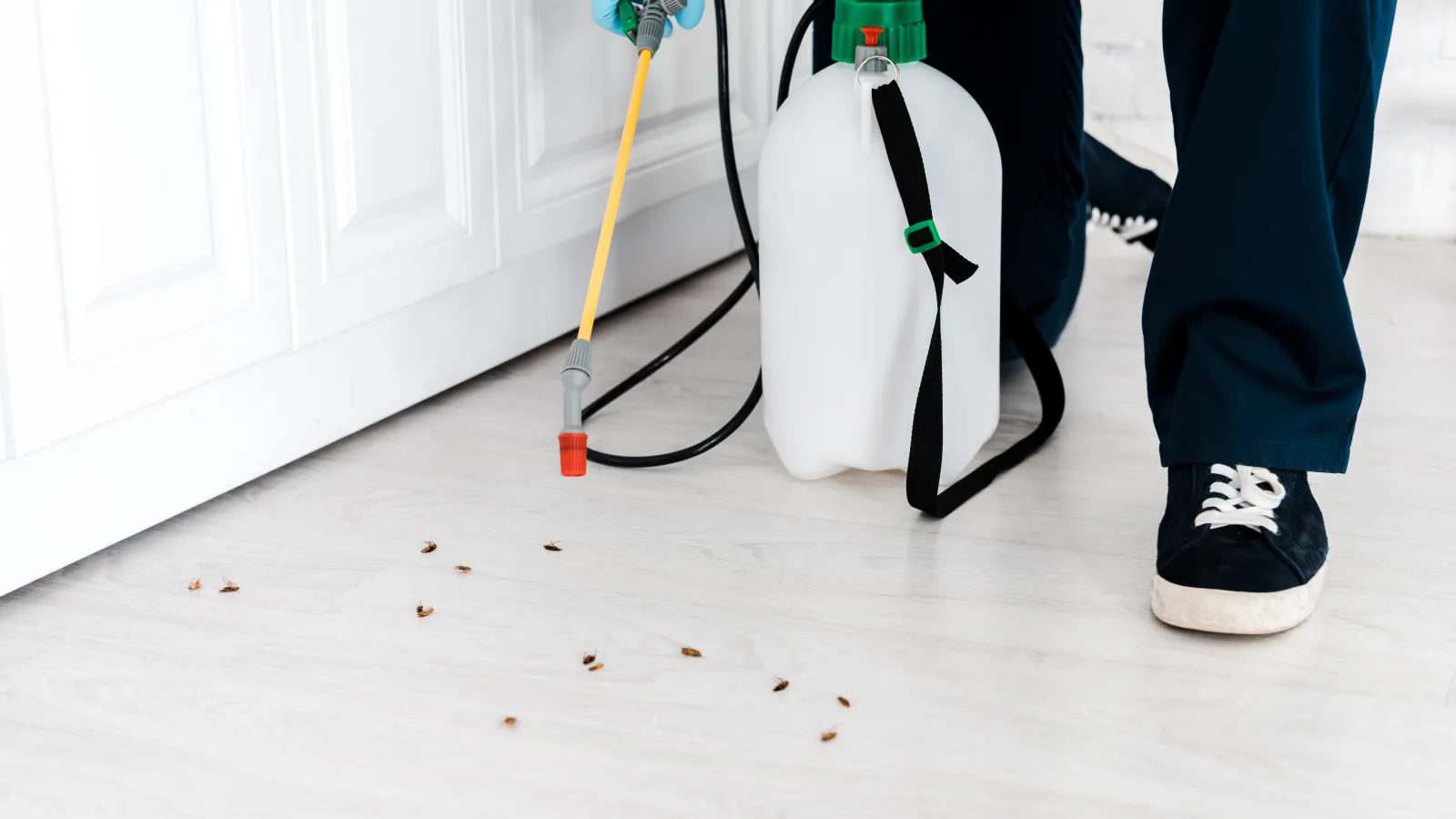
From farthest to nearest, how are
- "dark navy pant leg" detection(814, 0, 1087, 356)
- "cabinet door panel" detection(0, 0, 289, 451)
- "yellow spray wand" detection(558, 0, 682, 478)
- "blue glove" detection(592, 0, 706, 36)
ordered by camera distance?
1. "dark navy pant leg" detection(814, 0, 1087, 356)
2. "blue glove" detection(592, 0, 706, 36)
3. "yellow spray wand" detection(558, 0, 682, 478)
4. "cabinet door panel" detection(0, 0, 289, 451)

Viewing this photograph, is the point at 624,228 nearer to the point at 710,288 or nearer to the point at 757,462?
the point at 710,288

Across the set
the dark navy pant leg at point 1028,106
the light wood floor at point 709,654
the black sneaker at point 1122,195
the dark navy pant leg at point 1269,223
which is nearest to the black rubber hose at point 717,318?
the light wood floor at point 709,654

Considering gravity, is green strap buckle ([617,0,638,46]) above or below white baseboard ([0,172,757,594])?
above

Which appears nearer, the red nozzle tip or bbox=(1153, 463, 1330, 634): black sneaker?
bbox=(1153, 463, 1330, 634): black sneaker

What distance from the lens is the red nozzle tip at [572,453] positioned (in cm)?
113

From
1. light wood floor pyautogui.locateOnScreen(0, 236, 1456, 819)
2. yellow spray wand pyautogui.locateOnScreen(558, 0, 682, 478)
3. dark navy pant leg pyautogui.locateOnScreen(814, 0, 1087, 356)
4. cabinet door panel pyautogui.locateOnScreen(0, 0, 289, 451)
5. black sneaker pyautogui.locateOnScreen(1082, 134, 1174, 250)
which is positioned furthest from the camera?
black sneaker pyautogui.locateOnScreen(1082, 134, 1174, 250)

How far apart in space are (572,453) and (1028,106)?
593 millimetres

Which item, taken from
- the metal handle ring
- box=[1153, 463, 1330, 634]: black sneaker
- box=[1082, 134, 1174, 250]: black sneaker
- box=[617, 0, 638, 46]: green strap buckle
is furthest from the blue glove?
box=[1082, 134, 1174, 250]: black sneaker

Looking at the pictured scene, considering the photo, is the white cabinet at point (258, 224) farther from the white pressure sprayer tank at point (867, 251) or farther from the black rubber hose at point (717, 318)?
the white pressure sprayer tank at point (867, 251)

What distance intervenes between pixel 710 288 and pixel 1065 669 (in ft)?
3.38

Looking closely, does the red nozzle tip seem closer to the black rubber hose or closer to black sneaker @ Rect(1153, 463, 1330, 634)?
the black rubber hose

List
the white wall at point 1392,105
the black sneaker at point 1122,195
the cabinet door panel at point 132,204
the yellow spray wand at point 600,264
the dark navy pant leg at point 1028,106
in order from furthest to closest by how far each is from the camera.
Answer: the white wall at point 1392,105 < the black sneaker at point 1122,195 < the dark navy pant leg at point 1028,106 < the yellow spray wand at point 600,264 < the cabinet door panel at point 132,204

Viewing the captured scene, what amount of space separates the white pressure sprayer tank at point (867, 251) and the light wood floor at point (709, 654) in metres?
0.07

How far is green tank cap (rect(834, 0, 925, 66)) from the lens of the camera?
3.49 feet
